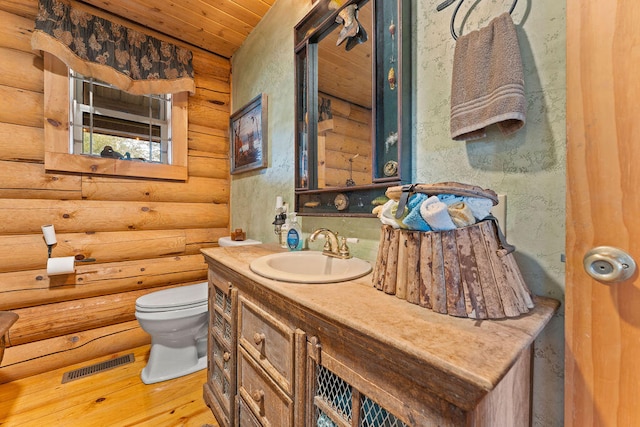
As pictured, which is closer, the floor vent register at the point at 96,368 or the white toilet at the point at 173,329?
the white toilet at the point at 173,329

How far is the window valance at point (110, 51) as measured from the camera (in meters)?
1.68

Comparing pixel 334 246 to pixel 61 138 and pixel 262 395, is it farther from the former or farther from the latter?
pixel 61 138

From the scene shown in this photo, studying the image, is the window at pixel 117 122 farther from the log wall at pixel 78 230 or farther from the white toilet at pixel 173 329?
the white toilet at pixel 173 329

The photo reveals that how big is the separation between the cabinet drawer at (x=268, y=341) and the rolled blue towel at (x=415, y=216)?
47 cm

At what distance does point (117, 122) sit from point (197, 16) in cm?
102

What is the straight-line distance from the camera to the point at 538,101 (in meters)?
0.71

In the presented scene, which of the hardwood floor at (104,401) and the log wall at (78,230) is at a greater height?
the log wall at (78,230)

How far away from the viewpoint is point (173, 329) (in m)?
1.61

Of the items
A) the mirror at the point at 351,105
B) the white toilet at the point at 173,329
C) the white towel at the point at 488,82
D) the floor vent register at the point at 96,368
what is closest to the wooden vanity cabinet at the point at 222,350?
the white toilet at the point at 173,329

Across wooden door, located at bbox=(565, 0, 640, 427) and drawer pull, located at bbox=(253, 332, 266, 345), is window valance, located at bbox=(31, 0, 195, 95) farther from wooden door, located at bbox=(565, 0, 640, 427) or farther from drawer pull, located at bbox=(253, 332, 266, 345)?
wooden door, located at bbox=(565, 0, 640, 427)

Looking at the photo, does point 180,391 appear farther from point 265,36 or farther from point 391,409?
point 265,36

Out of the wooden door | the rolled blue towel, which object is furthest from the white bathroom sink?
the wooden door

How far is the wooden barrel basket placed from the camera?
0.56 meters

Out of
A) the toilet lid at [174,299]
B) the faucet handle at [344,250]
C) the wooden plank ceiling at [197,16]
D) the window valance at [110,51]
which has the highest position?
the wooden plank ceiling at [197,16]
